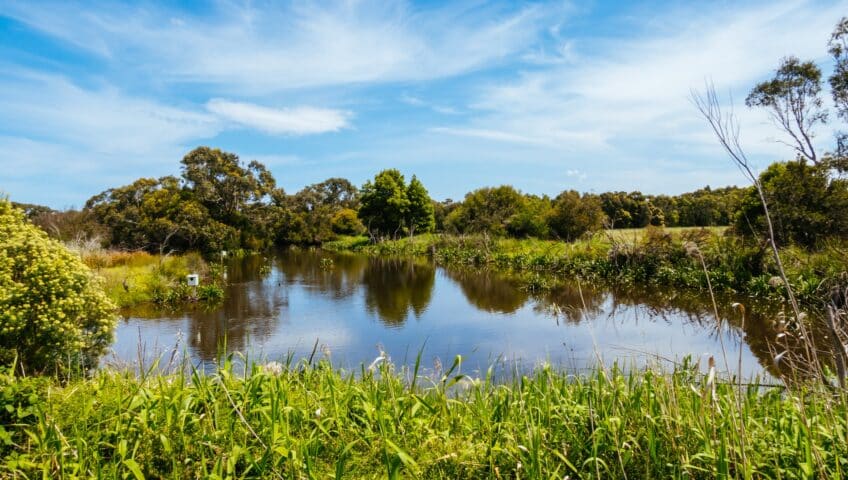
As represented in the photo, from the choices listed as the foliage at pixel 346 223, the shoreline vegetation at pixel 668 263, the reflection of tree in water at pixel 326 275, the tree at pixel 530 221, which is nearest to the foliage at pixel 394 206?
the foliage at pixel 346 223

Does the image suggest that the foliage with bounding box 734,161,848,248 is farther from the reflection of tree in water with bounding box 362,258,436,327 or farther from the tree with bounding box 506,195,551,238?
the tree with bounding box 506,195,551,238

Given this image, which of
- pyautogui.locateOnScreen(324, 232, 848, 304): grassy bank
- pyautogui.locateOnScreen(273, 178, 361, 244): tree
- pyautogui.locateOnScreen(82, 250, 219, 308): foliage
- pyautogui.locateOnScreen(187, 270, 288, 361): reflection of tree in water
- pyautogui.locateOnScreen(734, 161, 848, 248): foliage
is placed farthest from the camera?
pyautogui.locateOnScreen(273, 178, 361, 244): tree

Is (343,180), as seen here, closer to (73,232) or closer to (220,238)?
(220,238)

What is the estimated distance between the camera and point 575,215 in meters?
25.8

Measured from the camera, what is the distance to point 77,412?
282 cm

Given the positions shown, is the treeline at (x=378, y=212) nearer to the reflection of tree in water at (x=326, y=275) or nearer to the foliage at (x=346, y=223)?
the foliage at (x=346, y=223)

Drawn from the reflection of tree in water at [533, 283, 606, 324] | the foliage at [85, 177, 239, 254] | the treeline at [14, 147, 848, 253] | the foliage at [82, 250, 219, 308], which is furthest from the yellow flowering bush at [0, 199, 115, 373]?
the foliage at [85, 177, 239, 254]

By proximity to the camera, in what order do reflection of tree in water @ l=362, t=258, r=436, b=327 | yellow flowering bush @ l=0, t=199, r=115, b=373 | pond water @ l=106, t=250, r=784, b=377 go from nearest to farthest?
yellow flowering bush @ l=0, t=199, r=115, b=373 → pond water @ l=106, t=250, r=784, b=377 → reflection of tree in water @ l=362, t=258, r=436, b=327

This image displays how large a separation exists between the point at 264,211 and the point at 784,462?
3343cm

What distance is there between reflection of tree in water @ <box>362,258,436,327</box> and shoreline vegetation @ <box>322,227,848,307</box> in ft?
10.0

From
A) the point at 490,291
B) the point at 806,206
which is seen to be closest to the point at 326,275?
the point at 490,291

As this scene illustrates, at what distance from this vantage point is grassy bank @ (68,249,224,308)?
11.6 meters

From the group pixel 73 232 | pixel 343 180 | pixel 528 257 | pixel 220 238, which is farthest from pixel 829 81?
pixel 343 180

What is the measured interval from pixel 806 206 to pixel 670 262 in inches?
156
